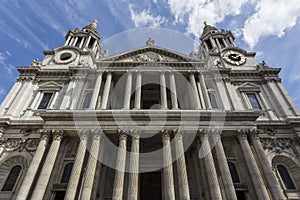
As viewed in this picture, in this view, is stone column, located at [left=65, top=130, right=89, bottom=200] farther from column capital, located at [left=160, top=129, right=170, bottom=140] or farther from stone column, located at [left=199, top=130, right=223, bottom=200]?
stone column, located at [left=199, top=130, right=223, bottom=200]

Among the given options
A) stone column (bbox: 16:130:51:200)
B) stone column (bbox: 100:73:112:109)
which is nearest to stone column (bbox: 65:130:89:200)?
stone column (bbox: 16:130:51:200)

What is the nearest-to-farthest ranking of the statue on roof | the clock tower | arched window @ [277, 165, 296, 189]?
arched window @ [277, 165, 296, 189] → the statue on roof → the clock tower

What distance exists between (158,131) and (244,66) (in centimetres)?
1670

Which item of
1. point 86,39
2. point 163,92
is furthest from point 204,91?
point 86,39

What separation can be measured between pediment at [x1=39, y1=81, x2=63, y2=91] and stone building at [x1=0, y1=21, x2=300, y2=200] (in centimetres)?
11

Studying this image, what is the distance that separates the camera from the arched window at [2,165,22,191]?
15907 millimetres

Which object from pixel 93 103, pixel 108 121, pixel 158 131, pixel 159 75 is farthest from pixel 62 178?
pixel 159 75

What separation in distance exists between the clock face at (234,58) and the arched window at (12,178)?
2601 centimetres

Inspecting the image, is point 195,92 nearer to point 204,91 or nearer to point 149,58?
point 204,91

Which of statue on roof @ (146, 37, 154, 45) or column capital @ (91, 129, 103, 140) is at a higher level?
statue on roof @ (146, 37, 154, 45)

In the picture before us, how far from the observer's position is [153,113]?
53.9 ft

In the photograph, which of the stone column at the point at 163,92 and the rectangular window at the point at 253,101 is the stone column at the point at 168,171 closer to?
the stone column at the point at 163,92

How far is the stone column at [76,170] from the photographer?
510 inches

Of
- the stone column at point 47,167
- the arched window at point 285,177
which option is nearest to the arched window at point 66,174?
the stone column at point 47,167
